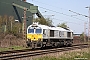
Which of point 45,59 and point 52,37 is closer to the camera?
point 45,59

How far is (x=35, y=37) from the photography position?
27.7 metres

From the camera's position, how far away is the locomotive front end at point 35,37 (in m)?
27.1

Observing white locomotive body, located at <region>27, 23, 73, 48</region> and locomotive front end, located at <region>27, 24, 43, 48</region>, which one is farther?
white locomotive body, located at <region>27, 23, 73, 48</region>

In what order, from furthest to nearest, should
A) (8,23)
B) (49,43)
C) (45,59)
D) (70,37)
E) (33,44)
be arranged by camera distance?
(8,23)
(70,37)
(49,43)
(33,44)
(45,59)

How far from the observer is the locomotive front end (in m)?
27.1

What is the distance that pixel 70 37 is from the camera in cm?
3750

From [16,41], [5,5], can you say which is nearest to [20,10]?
[5,5]

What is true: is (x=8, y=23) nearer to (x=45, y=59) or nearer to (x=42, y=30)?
(x=42, y=30)

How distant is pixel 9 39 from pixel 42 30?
11.6 m

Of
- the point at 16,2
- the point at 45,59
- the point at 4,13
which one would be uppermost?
the point at 16,2

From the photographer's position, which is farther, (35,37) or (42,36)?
(35,37)

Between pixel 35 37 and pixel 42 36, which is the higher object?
pixel 42 36

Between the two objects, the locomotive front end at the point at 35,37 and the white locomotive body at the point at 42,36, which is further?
the white locomotive body at the point at 42,36

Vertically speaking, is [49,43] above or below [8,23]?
below
